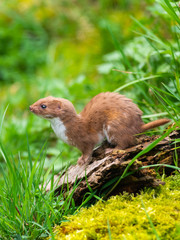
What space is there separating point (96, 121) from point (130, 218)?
3.49ft

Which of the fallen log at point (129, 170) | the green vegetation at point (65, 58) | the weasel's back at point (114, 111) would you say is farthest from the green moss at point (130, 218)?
the weasel's back at point (114, 111)

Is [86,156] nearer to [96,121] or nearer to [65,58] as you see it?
[96,121]

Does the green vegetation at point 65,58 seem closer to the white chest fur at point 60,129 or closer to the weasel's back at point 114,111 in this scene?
the weasel's back at point 114,111

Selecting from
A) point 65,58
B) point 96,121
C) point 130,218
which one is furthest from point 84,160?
point 65,58

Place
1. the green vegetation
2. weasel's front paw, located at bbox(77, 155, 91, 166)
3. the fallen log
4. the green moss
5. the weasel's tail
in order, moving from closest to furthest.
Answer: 1. the green moss
2. the fallen log
3. the weasel's tail
4. weasel's front paw, located at bbox(77, 155, 91, 166)
5. the green vegetation

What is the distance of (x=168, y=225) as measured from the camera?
2359 mm

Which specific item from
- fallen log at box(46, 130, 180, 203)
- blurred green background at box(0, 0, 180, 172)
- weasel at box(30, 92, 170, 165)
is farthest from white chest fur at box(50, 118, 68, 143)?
blurred green background at box(0, 0, 180, 172)

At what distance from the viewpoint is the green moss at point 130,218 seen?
2.34 m

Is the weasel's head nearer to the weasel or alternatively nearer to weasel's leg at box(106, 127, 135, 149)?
the weasel

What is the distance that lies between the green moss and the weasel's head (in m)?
0.98

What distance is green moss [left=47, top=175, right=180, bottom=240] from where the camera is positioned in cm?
234

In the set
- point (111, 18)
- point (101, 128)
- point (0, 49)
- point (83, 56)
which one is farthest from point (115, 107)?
point (0, 49)

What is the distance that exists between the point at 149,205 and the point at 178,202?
0.77 feet

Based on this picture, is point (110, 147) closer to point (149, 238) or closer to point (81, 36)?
point (149, 238)
